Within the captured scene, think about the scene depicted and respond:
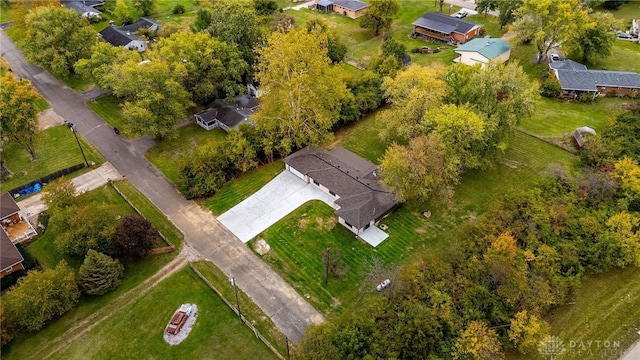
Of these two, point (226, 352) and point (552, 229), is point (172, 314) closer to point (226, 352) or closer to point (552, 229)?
point (226, 352)

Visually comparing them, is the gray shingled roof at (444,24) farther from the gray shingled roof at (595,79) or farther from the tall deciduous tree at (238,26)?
the tall deciduous tree at (238,26)

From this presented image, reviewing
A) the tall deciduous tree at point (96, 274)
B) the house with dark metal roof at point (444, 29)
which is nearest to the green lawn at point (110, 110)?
the tall deciduous tree at point (96, 274)

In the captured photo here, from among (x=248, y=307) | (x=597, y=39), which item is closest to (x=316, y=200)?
(x=248, y=307)

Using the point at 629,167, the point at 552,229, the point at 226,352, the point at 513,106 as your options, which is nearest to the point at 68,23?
the point at 226,352

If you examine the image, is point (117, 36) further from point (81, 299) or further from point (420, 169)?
point (420, 169)

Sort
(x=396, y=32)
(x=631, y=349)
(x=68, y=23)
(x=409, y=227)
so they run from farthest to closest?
(x=396, y=32) < (x=68, y=23) < (x=409, y=227) < (x=631, y=349)

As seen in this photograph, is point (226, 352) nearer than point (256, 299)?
Yes
